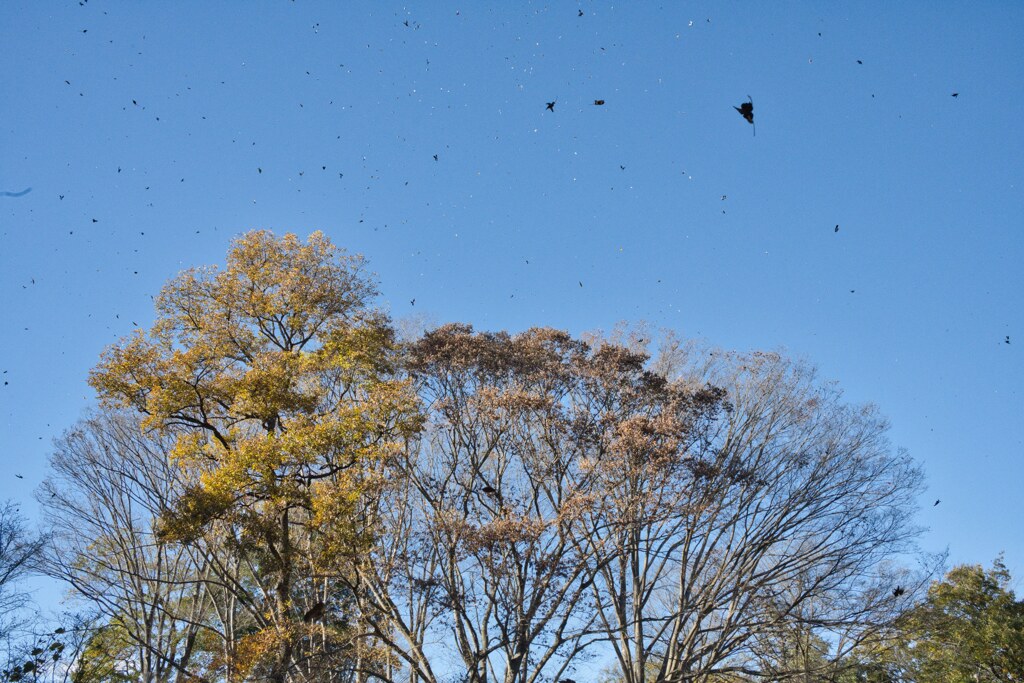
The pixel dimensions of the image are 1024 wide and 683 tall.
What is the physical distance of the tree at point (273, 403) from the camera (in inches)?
435

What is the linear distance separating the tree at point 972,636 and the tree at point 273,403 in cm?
1197

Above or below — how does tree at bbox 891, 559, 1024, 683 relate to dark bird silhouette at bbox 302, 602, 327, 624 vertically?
above

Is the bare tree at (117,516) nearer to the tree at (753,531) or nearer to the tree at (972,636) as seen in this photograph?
the tree at (753,531)

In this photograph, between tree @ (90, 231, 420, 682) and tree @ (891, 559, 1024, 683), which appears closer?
tree @ (90, 231, 420, 682)

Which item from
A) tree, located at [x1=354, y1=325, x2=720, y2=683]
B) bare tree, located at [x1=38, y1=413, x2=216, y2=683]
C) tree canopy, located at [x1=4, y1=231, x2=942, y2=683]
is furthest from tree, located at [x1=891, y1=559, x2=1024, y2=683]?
bare tree, located at [x1=38, y1=413, x2=216, y2=683]

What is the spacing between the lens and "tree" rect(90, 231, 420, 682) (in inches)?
435

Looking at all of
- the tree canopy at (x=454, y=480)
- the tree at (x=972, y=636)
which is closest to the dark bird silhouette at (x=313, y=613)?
the tree canopy at (x=454, y=480)

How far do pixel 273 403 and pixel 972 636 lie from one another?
1775cm

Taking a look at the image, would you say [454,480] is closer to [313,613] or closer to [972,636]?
[313,613]

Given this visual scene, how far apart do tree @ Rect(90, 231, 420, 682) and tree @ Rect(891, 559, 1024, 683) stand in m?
12.0

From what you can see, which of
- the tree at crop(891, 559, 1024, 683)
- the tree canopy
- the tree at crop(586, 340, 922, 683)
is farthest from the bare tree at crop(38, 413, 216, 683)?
the tree at crop(891, 559, 1024, 683)

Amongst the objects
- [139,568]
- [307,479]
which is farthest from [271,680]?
[139,568]

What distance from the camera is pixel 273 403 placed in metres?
11.7

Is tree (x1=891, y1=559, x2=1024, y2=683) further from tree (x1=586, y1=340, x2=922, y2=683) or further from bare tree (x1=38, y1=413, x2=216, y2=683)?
bare tree (x1=38, y1=413, x2=216, y2=683)
